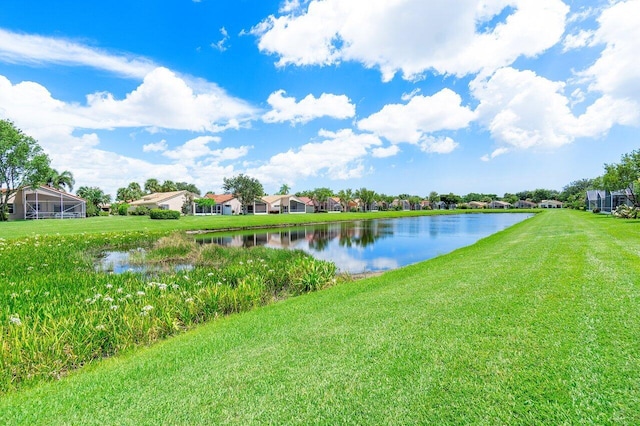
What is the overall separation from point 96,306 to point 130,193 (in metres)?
81.3

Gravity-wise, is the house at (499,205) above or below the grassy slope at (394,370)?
above

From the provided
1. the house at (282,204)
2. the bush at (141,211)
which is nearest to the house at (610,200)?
the house at (282,204)

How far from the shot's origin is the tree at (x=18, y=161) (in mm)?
35781

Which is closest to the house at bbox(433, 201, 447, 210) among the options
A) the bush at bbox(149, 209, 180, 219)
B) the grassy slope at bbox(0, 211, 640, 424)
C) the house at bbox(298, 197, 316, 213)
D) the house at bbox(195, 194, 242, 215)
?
the house at bbox(298, 197, 316, 213)

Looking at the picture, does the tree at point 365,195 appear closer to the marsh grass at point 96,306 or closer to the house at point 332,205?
the house at point 332,205

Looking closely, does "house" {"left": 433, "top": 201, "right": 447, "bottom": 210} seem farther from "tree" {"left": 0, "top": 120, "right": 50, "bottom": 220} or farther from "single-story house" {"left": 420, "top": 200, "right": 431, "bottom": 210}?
"tree" {"left": 0, "top": 120, "right": 50, "bottom": 220}

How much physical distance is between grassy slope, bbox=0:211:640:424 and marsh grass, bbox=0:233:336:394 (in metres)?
0.59

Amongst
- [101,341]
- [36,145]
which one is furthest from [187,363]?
[36,145]

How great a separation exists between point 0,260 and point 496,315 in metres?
16.1

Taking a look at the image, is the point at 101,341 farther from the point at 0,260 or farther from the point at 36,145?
the point at 36,145

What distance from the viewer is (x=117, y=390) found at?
3.77 m

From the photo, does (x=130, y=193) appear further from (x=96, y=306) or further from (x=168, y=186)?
(x=96, y=306)

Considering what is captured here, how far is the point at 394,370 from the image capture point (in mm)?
3689

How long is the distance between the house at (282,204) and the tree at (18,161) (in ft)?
135
